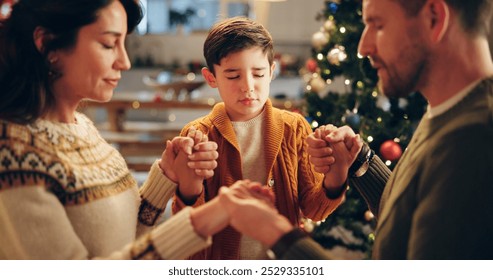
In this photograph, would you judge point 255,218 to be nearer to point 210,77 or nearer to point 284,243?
point 284,243

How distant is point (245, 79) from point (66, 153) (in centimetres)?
48

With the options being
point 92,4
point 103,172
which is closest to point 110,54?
point 92,4

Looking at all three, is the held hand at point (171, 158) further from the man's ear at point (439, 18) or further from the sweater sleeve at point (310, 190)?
the man's ear at point (439, 18)

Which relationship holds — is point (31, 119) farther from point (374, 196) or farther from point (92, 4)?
point (374, 196)

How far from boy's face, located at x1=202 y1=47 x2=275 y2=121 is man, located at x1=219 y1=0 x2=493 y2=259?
0.39 m

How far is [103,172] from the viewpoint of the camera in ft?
3.54

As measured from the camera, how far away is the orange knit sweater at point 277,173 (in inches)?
53.9

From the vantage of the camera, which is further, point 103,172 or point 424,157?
point 103,172

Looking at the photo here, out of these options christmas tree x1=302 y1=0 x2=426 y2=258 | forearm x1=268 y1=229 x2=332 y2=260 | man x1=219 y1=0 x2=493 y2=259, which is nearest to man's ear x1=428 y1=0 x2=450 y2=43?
man x1=219 y1=0 x2=493 y2=259

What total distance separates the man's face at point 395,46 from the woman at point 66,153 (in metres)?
0.37

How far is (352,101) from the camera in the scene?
275 cm

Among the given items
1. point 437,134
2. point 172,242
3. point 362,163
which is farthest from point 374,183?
point 172,242
